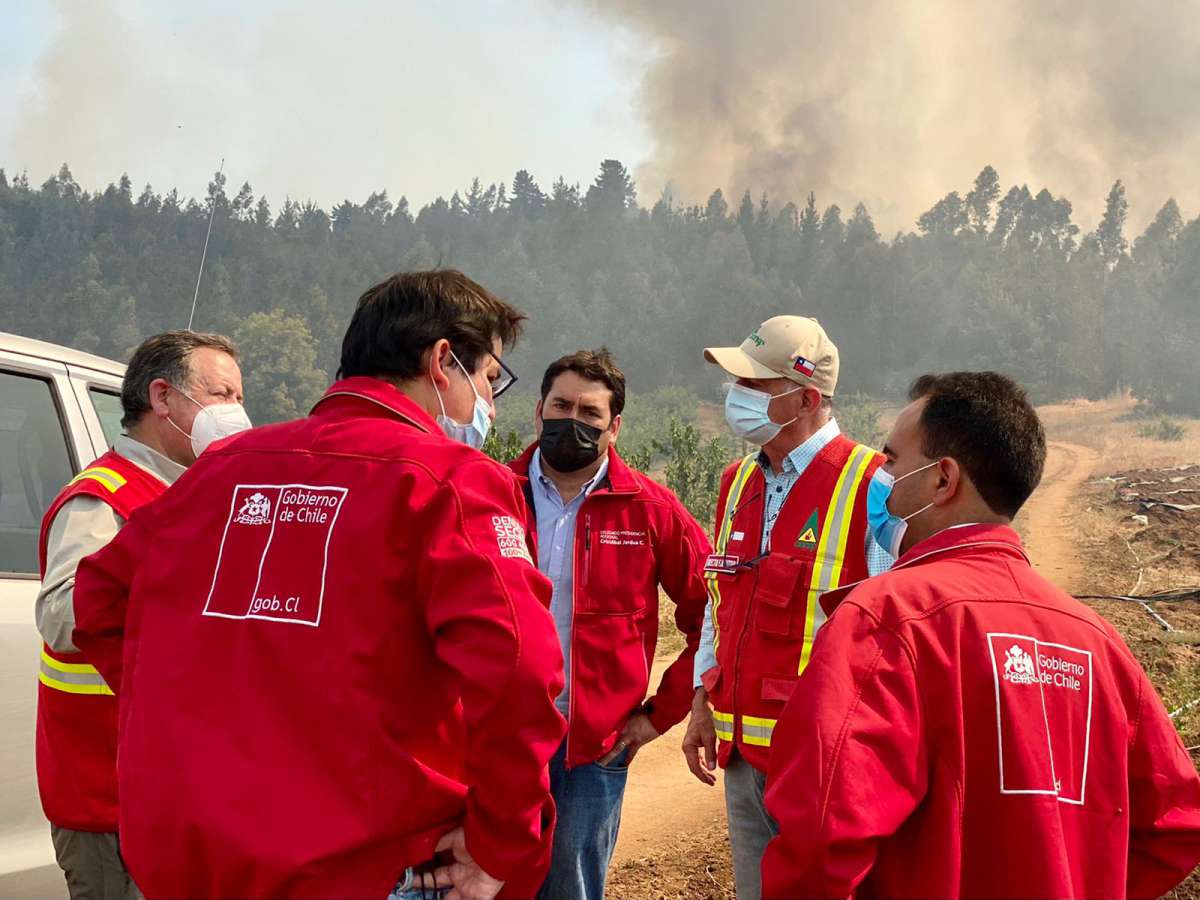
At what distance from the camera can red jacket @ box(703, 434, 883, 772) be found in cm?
298

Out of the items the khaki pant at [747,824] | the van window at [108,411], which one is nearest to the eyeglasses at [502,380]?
the khaki pant at [747,824]

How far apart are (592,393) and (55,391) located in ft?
6.32

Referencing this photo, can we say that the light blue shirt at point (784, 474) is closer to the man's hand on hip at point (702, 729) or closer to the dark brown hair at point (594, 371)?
the man's hand on hip at point (702, 729)

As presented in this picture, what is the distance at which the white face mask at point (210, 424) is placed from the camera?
3150mm

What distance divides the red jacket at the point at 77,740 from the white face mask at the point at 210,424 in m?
0.40

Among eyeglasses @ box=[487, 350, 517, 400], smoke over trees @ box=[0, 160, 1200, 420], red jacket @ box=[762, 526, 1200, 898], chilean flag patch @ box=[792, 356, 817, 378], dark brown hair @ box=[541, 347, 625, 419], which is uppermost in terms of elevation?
smoke over trees @ box=[0, 160, 1200, 420]

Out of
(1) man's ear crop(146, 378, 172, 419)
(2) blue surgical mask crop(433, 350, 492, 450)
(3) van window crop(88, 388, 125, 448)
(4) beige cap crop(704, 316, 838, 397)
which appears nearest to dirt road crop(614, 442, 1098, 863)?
(4) beige cap crop(704, 316, 838, 397)

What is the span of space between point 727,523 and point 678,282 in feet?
272

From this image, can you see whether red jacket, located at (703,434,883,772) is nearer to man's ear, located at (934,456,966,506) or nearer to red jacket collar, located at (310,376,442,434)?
man's ear, located at (934,456,966,506)

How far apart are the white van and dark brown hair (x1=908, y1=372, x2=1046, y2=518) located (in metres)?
2.80

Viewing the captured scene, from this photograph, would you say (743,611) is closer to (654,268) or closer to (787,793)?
(787,793)

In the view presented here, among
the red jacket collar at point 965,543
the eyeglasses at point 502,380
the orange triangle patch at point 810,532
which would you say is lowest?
the orange triangle patch at point 810,532

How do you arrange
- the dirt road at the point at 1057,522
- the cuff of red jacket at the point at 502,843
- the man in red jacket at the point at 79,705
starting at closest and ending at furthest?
the cuff of red jacket at the point at 502,843 → the man in red jacket at the point at 79,705 → the dirt road at the point at 1057,522

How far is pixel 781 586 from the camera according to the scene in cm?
301
